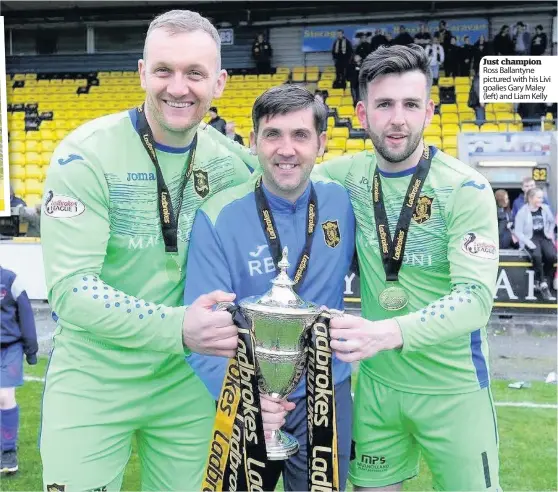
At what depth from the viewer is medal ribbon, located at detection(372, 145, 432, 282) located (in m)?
2.61

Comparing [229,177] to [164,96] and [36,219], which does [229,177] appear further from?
[36,219]

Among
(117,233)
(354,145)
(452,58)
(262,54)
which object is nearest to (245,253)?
(117,233)

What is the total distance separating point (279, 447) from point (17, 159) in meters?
14.3

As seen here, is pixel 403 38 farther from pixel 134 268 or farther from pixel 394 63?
pixel 134 268

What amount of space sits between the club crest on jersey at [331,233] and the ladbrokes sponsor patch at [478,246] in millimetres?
434

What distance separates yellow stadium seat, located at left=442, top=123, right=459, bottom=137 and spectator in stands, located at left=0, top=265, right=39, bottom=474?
1037 cm

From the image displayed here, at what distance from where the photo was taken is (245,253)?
248 cm

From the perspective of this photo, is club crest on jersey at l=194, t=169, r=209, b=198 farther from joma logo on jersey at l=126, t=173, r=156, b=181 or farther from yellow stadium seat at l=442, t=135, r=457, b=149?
yellow stadium seat at l=442, t=135, r=457, b=149

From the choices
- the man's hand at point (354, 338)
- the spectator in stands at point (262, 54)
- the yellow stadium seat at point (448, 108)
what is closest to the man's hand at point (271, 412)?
the man's hand at point (354, 338)

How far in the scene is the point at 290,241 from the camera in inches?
98.8

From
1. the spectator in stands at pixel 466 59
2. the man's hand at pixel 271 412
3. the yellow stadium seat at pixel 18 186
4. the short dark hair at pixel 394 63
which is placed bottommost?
the man's hand at pixel 271 412

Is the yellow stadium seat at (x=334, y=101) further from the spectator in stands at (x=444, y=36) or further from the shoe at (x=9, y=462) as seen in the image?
the shoe at (x=9, y=462)

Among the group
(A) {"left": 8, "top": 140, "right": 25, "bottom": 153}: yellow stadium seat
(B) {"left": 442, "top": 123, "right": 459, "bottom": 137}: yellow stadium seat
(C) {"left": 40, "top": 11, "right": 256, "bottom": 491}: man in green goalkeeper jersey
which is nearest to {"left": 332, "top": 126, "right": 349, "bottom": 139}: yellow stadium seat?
(B) {"left": 442, "top": 123, "right": 459, "bottom": 137}: yellow stadium seat

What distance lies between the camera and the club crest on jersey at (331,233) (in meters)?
2.55
